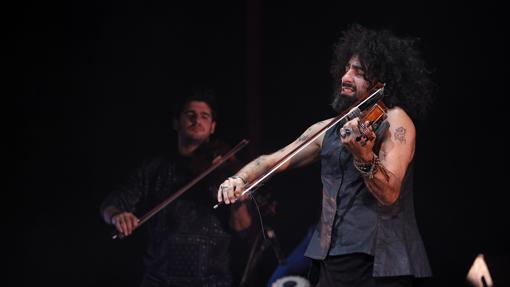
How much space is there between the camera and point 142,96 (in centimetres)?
368

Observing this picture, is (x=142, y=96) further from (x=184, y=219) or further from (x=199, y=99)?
(x=184, y=219)

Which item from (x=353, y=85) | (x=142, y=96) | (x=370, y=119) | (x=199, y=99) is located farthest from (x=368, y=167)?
(x=142, y=96)

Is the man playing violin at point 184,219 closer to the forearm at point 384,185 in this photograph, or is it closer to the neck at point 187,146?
the neck at point 187,146

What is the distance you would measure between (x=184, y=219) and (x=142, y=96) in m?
0.73

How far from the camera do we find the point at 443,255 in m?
3.25

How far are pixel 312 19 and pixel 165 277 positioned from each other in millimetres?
1512

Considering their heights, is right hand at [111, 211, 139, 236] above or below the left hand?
above

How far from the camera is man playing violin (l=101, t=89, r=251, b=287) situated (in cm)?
339

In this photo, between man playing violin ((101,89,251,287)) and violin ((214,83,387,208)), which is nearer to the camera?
violin ((214,83,387,208))

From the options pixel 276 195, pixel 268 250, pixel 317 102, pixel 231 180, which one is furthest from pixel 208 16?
pixel 231 180

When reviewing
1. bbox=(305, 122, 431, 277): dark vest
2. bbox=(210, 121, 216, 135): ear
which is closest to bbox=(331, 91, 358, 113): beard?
bbox=(305, 122, 431, 277): dark vest

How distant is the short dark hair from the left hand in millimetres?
1617

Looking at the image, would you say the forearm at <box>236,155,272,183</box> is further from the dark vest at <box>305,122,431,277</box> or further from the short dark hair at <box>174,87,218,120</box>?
the short dark hair at <box>174,87,218,120</box>

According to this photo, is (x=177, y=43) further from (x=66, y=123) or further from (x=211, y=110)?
(x=66, y=123)
